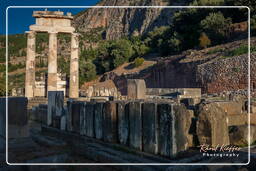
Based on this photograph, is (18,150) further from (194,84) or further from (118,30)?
(118,30)

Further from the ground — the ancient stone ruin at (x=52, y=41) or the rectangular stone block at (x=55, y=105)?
the ancient stone ruin at (x=52, y=41)

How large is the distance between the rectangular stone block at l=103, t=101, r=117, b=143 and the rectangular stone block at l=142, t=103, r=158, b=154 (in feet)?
3.79

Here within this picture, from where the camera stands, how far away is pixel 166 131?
17.1 ft

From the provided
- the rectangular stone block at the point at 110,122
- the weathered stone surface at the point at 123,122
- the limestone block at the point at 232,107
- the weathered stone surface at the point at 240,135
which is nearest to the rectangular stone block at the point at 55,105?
the rectangular stone block at the point at 110,122

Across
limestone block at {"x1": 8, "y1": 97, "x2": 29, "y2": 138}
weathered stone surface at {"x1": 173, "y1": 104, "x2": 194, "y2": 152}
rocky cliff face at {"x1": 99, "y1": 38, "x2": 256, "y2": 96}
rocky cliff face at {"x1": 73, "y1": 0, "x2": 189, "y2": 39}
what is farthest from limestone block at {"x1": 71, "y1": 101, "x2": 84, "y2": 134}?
rocky cliff face at {"x1": 73, "y1": 0, "x2": 189, "y2": 39}

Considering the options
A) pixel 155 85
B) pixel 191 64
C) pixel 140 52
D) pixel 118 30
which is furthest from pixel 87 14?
pixel 191 64

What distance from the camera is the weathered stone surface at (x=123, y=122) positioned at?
21.0 ft

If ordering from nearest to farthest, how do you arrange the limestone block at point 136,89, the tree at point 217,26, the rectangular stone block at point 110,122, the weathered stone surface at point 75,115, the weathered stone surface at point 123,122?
the weathered stone surface at point 123,122
the rectangular stone block at point 110,122
the weathered stone surface at point 75,115
the limestone block at point 136,89
the tree at point 217,26

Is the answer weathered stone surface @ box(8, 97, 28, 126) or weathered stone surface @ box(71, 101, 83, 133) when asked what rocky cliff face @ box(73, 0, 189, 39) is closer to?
weathered stone surface @ box(71, 101, 83, 133)

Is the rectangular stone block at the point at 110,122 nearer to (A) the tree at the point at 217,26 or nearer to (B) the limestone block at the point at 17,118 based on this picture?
(B) the limestone block at the point at 17,118

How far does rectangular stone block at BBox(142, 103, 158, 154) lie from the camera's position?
5.46 m

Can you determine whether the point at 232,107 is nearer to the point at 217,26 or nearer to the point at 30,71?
the point at 30,71

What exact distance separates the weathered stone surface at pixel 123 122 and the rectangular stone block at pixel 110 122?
0.16 meters

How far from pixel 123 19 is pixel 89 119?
68.7 meters
